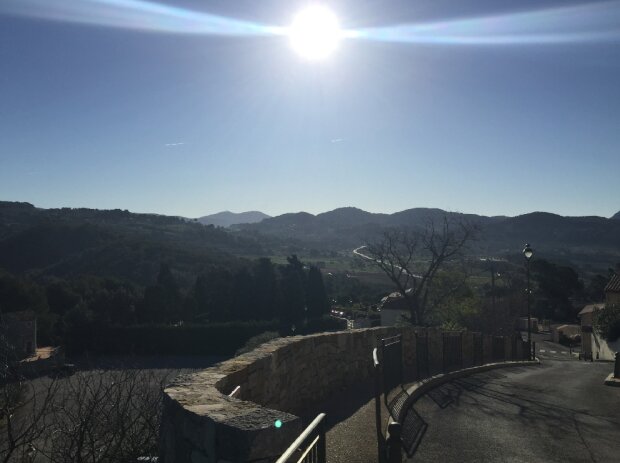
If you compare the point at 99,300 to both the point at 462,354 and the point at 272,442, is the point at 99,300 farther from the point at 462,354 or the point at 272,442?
the point at 272,442

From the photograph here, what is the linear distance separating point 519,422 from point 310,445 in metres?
5.48

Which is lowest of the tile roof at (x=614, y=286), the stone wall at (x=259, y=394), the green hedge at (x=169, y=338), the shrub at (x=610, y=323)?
the green hedge at (x=169, y=338)

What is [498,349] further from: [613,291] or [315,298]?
[315,298]

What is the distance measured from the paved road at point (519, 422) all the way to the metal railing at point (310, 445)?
2.92m

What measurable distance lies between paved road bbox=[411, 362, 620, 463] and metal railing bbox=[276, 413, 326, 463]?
9.58 feet

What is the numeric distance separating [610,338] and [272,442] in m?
26.8

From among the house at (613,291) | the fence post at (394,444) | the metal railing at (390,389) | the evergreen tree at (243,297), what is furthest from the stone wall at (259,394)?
the evergreen tree at (243,297)

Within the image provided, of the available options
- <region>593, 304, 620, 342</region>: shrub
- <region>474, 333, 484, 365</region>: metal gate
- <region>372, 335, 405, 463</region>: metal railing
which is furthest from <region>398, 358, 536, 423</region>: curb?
<region>593, 304, 620, 342</region>: shrub

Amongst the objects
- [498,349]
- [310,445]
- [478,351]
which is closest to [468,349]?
[478,351]

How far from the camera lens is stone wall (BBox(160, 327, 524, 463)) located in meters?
3.17

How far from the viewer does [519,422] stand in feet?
25.1

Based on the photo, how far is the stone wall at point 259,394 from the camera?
317 centimetres

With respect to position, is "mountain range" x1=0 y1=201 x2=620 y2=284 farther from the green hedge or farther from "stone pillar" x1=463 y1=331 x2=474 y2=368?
"stone pillar" x1=463 y1=331 x2=474 y2=368

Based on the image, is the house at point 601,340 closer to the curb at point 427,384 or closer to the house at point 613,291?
the house at point 613,291
